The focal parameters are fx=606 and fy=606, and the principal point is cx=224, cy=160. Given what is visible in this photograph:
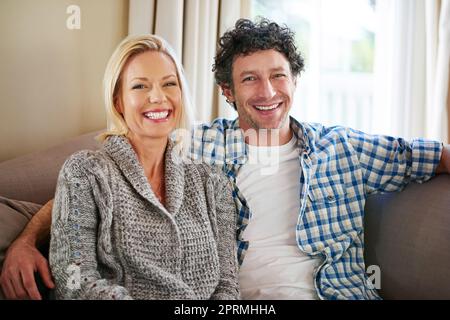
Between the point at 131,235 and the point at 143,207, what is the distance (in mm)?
70

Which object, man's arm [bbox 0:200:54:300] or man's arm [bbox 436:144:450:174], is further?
man's arm [bbox 436:144:450:174]

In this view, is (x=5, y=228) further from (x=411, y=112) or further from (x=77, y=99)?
(x=411, y=112)

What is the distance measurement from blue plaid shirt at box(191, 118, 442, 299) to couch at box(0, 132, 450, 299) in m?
0.04

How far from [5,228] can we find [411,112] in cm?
164

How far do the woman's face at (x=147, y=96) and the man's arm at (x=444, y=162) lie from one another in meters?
0.71

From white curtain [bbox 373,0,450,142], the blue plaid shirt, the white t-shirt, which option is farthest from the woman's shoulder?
white curtain [bbox 373,0,450,142]

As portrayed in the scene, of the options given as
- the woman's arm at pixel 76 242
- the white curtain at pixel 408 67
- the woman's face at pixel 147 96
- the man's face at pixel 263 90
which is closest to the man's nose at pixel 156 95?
the woman's face at pixel 147 96

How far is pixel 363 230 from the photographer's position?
62.4 inches

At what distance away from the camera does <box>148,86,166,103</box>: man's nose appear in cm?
131

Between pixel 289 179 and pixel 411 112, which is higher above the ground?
pixel 411 112

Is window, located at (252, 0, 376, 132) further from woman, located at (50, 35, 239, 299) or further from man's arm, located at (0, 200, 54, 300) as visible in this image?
man's arm, located at (0, 200, 54, 300)

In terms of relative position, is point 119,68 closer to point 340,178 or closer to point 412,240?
point 340,178

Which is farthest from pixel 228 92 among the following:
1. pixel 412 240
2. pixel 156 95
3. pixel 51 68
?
pixel 412 240
